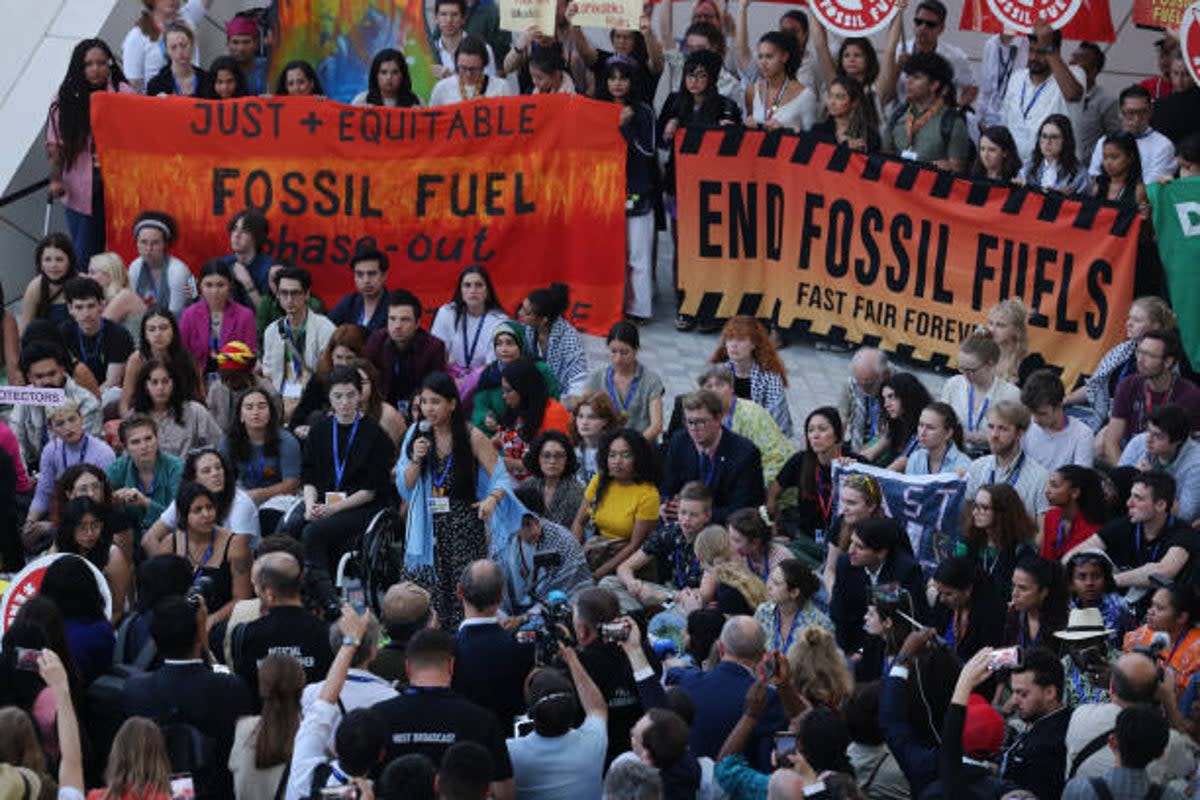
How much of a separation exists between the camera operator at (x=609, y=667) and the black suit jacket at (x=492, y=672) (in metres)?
0.40

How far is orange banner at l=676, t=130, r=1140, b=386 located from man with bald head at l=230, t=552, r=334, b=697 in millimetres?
6691

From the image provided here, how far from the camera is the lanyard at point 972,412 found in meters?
13.5

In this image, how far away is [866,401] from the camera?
45.0 ft

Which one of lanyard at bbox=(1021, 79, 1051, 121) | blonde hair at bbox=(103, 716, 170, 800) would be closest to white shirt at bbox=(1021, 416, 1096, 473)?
lanyard at bbox=(1021, 79, 1051, 121)

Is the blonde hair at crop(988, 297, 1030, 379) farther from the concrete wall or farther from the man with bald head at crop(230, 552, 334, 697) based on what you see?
the man with bald head at crop(230, 552, 334, 697)

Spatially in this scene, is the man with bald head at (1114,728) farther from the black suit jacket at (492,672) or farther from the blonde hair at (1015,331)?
the blonde hair at (1015,331)

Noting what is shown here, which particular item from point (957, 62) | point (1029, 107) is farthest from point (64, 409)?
point (957, 62)

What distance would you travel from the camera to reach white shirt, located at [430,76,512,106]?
16453 mm

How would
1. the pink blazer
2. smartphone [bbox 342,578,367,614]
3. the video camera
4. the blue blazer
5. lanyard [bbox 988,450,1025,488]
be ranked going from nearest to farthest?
1. the blue blazer
2. the video camera
3. smartphone [bbox 342,578,367,614]
4. lanyard [bbox 988,450,1025,488]
5. the pink blazer

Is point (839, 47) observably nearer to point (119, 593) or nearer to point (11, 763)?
point (119, 593)

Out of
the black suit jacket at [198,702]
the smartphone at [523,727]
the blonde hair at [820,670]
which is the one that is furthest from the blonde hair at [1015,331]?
the black suit jacket at [198,702]

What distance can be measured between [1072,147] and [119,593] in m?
6.93

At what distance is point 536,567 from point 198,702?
340 centimetres

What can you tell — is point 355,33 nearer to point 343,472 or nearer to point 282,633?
point 343,472
